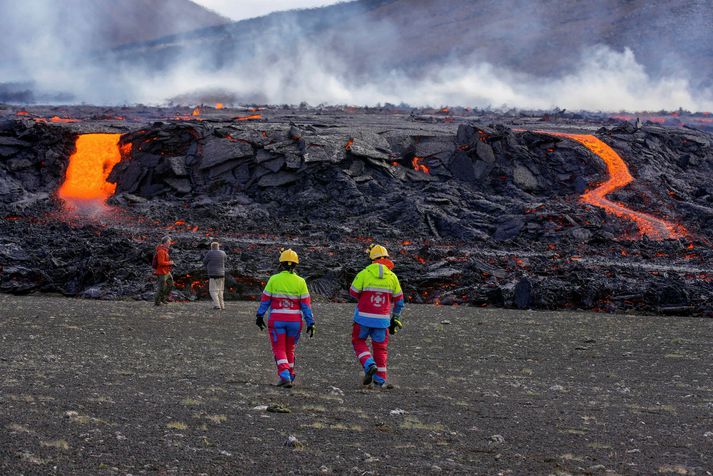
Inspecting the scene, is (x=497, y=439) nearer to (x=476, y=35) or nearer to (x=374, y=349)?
(x=374, y=349)

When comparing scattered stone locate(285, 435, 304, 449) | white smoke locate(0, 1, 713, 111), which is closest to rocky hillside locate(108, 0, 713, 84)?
white smoke locate(0, 1, 713, 111)

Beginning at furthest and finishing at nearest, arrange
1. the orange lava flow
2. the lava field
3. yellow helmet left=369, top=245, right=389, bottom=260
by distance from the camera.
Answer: the orange lava flow < the lava field < yellow helmet left=369, top=245, right=389, bottom=260

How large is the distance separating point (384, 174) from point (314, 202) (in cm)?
307

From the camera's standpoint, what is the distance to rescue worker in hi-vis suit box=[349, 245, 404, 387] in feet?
36.1

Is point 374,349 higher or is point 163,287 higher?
point 163,287

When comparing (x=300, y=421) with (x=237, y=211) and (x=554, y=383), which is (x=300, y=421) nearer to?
(x=554, y=383)

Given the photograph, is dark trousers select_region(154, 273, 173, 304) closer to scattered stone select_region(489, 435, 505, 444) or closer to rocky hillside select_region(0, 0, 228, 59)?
scattered stone select_region(489, 435, 505, 444)

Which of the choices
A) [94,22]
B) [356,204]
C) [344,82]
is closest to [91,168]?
[356,204]

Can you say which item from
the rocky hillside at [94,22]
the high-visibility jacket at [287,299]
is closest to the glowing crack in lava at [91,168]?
the high-visibility jacket at [287,299]

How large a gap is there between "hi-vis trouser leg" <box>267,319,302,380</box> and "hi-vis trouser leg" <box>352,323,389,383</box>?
0.72 m

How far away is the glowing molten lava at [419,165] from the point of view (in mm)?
35281

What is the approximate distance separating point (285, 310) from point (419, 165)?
82.2ft

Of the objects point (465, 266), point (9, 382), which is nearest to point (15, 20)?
point (465, 266)

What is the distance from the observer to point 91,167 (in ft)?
118
